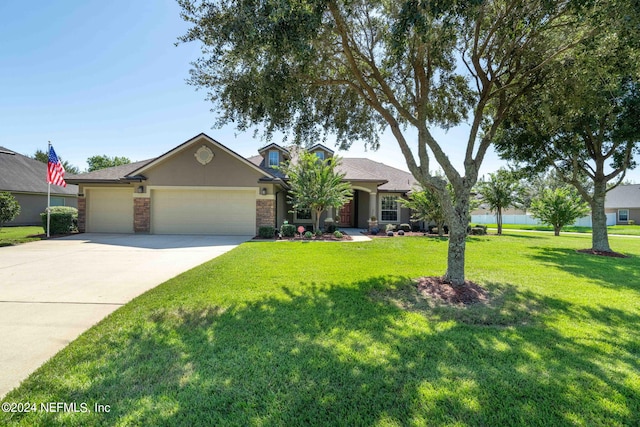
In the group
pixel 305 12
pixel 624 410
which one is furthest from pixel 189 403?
pixel 305 12

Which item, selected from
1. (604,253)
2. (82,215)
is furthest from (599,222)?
(82,215)

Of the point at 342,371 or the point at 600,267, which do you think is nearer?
the point at 342,371

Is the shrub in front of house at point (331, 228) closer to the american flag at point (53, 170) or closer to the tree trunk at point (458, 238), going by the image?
the tree trunk at point (458, 238)

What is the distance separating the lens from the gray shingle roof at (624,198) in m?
35.5

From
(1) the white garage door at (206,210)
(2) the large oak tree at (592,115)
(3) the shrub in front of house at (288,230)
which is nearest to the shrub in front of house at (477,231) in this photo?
(2) the large oak tree at (592,115)

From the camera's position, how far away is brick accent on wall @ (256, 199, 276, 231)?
15.0 m

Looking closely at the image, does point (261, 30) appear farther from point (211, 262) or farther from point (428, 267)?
point (428, 267)

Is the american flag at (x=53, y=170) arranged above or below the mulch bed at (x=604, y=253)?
above

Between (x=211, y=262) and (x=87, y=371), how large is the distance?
17.5 ft

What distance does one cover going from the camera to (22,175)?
22.5 metres

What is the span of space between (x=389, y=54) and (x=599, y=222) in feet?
38.1

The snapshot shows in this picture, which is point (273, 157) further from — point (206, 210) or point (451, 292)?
point (451, 292)

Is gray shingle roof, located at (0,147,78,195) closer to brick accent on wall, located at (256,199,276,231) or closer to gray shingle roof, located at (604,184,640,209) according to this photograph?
brick accent on wall, located at (256,199,276,231)

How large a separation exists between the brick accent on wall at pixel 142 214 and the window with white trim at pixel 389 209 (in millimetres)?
13701
